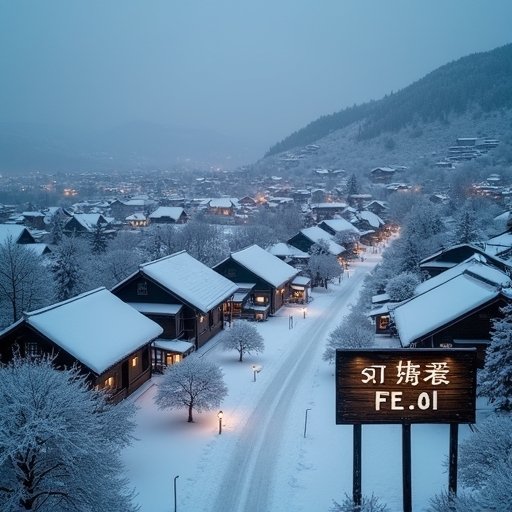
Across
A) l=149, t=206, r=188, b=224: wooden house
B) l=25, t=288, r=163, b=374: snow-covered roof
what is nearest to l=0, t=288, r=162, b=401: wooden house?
l=25, t=288, r=163, b=374: snow-covered roof

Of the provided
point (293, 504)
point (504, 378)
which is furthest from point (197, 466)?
point (504, 378)

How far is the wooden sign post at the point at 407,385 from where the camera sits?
12422mm

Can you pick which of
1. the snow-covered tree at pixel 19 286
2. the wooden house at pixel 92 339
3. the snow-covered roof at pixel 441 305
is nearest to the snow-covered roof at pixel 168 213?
the snow-covered tree at pixel 19 286

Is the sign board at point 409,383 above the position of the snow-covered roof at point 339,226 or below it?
above

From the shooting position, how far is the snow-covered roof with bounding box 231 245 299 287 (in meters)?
48.2

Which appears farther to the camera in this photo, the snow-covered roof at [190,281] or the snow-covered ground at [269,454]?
the snow-covered roof at [190,281]

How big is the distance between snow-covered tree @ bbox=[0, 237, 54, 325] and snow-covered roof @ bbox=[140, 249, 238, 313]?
11.6 m

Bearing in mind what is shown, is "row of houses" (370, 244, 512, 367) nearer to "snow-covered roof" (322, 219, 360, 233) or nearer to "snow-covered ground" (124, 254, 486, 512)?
"snow-covered ground" (124, 254, 486, 512)

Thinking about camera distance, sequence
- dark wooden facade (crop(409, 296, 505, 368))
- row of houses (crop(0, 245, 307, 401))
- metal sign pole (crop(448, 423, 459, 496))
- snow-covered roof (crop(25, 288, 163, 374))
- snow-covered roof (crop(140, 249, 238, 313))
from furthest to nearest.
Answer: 1. snow-covered roof (crop(140, 249, 238, 313))
2. dark wooden facade (crop(409, 296, 505, 368))
3. row of houses (crop(0, 245, 307, 401))
4. snow-covered roof (crop(25, 288, 163, 374))
5. metal sign pole (crop(448, 423, 459, 496))

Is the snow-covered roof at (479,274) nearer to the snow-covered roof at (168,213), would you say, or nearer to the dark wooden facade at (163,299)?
the dark wooden facade at (163,299)

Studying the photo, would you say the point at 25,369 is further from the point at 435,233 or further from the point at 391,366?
the point at 435,233

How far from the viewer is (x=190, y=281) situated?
3888cm

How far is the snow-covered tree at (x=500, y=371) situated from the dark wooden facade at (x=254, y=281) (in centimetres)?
2750

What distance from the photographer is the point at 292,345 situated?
124 feet
